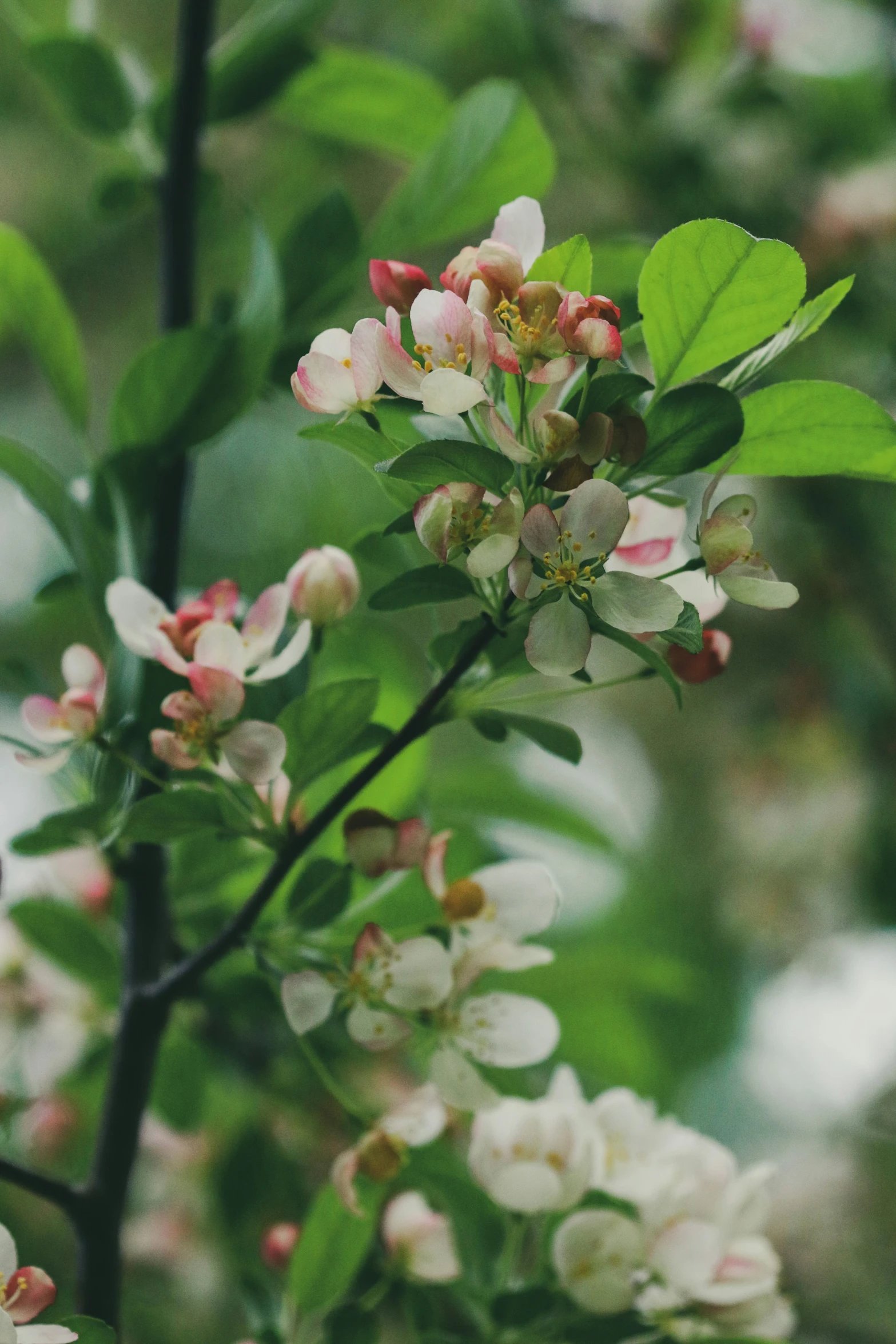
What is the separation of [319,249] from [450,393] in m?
0.32

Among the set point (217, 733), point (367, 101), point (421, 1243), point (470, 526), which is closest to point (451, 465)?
point (470, 526)

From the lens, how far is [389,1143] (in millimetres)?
421

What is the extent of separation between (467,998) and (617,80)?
1.13m

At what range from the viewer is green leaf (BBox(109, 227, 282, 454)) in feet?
1.58

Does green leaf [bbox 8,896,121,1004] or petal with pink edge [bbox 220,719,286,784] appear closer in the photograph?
petal with pink edge [bbox 220,719,286,784]

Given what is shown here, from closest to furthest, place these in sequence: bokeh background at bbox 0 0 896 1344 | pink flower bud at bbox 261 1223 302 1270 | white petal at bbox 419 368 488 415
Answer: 1. white petal at bbox 419 368 488 415
2. pink flower bud at bbox 261 1223 302 1270
3. bokeh background at bbox 0 0 896 1344

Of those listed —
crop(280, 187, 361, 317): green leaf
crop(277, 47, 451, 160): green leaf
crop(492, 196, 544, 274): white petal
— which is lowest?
crop(280, 187, 361, 317): green leaf

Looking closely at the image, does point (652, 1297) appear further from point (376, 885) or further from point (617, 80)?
point (617, 80)

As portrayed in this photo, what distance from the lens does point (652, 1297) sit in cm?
45

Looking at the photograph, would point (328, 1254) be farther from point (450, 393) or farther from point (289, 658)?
point (450, 393)

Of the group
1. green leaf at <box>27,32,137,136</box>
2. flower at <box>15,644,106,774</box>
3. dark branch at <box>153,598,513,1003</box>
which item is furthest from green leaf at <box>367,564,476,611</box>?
green leaf at <box>27,32,137,136</box>

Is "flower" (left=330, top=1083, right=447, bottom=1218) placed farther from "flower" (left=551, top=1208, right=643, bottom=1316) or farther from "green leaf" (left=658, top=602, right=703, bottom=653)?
"green leaf" (left=658, top=602, right=703, bottom=653)

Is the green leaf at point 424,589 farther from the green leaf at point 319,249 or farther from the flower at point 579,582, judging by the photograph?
the green leaf at point 319,249

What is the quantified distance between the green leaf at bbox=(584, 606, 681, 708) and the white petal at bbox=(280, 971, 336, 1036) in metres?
0.15
